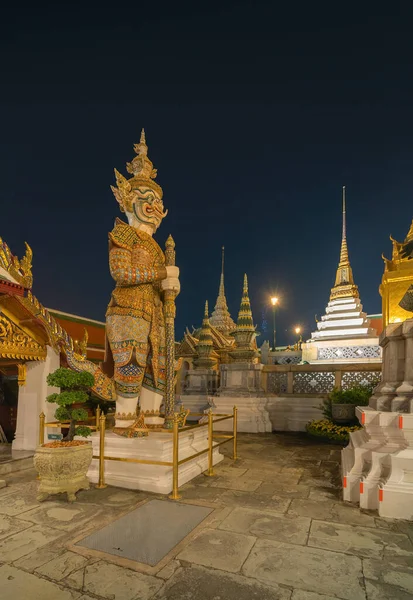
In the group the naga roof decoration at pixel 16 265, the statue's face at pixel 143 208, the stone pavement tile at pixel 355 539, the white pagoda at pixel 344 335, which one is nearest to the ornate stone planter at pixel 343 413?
the stone pavement tile at pixel 355 539

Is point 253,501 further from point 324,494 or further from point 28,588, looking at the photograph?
point 28,588

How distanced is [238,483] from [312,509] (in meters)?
1.35

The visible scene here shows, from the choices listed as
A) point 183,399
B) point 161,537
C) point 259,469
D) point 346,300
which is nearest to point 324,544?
point 161,537

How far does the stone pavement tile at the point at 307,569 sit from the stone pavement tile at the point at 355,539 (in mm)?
161

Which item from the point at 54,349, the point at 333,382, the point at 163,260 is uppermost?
the point at 163,260

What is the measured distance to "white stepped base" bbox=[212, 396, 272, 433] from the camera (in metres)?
10.7

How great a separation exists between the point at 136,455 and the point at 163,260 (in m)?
3.12

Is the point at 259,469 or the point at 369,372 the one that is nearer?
the point at 259,469

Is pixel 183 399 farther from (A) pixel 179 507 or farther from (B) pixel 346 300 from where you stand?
(B) pixel 346 300

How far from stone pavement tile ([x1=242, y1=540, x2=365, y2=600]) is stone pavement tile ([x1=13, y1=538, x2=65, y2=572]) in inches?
64.7

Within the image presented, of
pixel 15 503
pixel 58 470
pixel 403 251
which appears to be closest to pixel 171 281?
pixel 58 470

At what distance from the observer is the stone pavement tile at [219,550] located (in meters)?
3.04

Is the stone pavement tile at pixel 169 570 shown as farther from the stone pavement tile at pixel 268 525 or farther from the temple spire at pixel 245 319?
the temple spire at pixel 245 319

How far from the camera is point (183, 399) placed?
13766 millimetres
